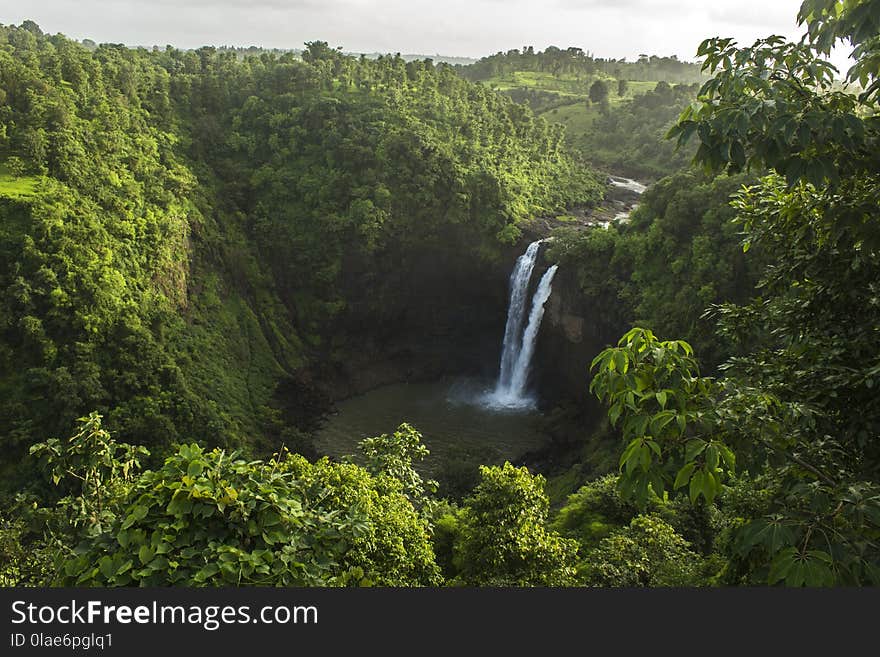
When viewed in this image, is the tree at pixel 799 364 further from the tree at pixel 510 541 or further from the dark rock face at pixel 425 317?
the dark rock face at pixel 425 317

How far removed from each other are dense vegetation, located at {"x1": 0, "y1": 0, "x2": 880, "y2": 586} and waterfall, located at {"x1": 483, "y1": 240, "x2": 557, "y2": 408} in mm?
1873

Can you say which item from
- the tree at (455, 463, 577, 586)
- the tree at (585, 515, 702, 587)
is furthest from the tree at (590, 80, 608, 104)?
the tree at (455, 463, 577, 586)

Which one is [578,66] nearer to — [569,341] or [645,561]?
[569,341]

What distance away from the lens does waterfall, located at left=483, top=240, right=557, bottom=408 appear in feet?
100

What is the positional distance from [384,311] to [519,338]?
7229mm

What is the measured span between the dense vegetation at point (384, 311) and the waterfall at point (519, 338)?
6.15 feet

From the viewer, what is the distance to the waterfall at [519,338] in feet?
100

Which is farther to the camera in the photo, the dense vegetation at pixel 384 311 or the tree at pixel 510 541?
the tree at pixel 510 541

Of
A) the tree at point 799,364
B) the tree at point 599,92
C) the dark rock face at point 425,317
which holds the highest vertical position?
the tree at point 599,92

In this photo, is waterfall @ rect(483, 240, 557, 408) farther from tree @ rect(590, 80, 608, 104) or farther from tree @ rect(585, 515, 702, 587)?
tree @ rect(590, 80, 608, 104)

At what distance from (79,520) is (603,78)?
270 feet

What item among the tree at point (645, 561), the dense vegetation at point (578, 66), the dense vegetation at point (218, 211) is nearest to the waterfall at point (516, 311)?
the dense vegetation at point (218, 211)

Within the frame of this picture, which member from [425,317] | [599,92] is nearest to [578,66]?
[599,92]

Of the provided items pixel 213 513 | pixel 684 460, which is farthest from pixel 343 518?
pixel 684 460
